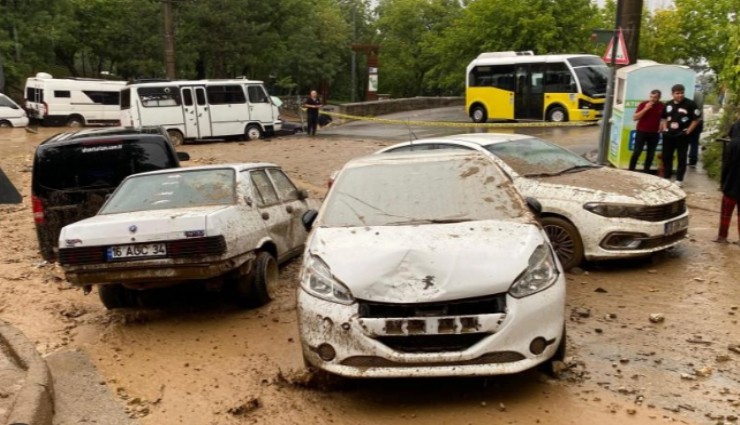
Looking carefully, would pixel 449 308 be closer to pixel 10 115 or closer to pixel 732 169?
pixel 732 169

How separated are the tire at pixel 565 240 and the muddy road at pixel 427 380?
0.22 metres

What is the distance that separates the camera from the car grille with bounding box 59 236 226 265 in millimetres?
5871

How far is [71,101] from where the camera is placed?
105 ft

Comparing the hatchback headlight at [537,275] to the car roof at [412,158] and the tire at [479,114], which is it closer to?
the car roof at [412,158]

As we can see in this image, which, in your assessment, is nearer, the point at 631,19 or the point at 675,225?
the point at 675,225

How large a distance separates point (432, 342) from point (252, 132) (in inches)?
852

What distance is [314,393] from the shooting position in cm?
471

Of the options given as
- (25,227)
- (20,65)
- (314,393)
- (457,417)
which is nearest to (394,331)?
(457,417)

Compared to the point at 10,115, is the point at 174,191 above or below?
above

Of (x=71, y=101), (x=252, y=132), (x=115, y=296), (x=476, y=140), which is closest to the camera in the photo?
(x=115, y=296)

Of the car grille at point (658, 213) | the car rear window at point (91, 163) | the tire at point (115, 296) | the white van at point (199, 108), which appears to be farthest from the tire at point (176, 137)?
the car grille at point (658, 213)

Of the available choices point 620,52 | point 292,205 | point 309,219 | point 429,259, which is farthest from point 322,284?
point 620,52

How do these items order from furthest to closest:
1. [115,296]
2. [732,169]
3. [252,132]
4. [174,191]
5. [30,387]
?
[252,132], [732,169], [174,191], [115,296], [30,387]

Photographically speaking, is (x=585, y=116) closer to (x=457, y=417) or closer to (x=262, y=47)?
(x=457, y=417)
